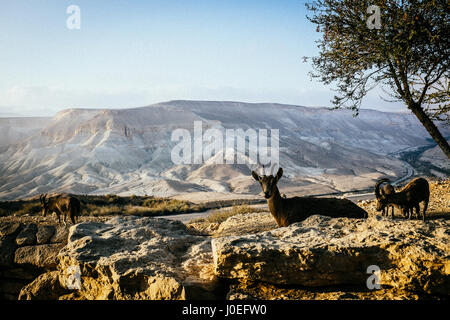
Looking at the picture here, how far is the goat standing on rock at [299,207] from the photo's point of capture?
7.43 meters

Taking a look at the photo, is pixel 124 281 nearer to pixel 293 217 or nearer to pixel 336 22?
pixel 293 217

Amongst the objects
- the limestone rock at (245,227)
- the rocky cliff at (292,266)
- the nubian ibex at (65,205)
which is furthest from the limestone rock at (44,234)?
the limestone rock at (245,227)

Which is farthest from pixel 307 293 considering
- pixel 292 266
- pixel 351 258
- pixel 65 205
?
pixel 65 205

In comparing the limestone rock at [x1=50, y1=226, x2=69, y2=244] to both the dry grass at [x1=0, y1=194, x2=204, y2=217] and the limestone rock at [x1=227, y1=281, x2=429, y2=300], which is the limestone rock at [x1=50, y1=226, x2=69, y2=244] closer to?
the limestone rock at [x1=227, y1=281, x2=429, y2=300]

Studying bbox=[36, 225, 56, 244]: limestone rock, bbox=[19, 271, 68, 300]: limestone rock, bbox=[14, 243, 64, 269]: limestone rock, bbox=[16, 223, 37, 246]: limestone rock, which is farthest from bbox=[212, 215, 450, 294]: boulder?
bbox=[16, 223, 37, 246]: limestone rock

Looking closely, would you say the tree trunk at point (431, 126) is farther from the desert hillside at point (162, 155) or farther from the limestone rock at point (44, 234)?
the desert hillside at point (162, 155)

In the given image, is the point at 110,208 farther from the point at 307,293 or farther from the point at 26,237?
the point at 307,293

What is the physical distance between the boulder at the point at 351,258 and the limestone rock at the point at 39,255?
15.7 feet

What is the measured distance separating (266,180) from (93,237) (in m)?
3.94

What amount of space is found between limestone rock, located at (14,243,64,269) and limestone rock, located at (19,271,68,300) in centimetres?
64

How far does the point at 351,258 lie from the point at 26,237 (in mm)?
7801

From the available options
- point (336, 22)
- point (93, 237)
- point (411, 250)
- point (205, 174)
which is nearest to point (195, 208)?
point (336, 22)

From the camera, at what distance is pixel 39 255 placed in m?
Answer: 7.34

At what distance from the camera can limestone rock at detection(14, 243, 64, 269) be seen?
7.17 metres
